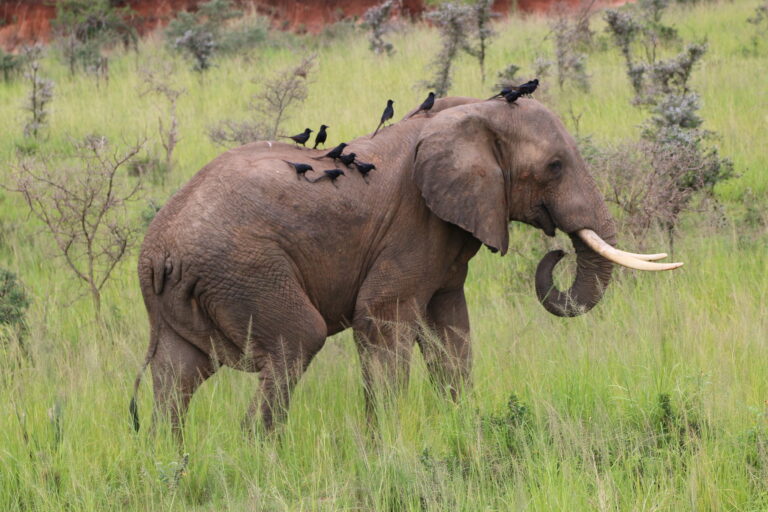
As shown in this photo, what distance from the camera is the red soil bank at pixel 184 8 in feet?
92.4

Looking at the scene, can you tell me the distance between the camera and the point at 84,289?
344 inches

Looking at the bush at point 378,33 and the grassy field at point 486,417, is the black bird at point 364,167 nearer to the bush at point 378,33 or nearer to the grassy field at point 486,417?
the grassy field at point 486,417

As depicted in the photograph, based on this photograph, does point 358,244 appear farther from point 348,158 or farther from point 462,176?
point 462,176

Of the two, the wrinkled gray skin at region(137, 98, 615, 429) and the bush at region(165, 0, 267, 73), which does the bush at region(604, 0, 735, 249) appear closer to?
the wrinkled gray skin at region(137, 98, 615, 429)

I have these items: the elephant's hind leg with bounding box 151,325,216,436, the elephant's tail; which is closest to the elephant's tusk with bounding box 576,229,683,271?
the elephant's hind leg with bounding box 151,325,216,436

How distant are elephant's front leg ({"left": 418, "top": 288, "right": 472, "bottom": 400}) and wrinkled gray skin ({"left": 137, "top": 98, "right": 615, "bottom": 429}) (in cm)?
2

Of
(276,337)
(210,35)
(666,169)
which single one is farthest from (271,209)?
(210,35)

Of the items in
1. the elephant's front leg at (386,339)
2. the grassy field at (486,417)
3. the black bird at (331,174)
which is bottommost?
the grassy field at (486,417)

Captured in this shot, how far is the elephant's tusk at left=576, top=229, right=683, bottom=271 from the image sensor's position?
541 cm

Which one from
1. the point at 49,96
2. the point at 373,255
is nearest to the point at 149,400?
the point at 373,255

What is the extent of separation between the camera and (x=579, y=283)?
5.82 metres

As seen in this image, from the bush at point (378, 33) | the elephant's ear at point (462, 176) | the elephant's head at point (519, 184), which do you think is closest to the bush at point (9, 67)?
the bush at point (378, 33)

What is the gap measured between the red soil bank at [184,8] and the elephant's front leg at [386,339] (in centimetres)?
2273

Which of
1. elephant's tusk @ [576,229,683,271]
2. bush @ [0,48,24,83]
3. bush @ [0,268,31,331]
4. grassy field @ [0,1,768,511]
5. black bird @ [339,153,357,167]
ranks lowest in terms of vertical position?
bush @ [0,48,24,83]
